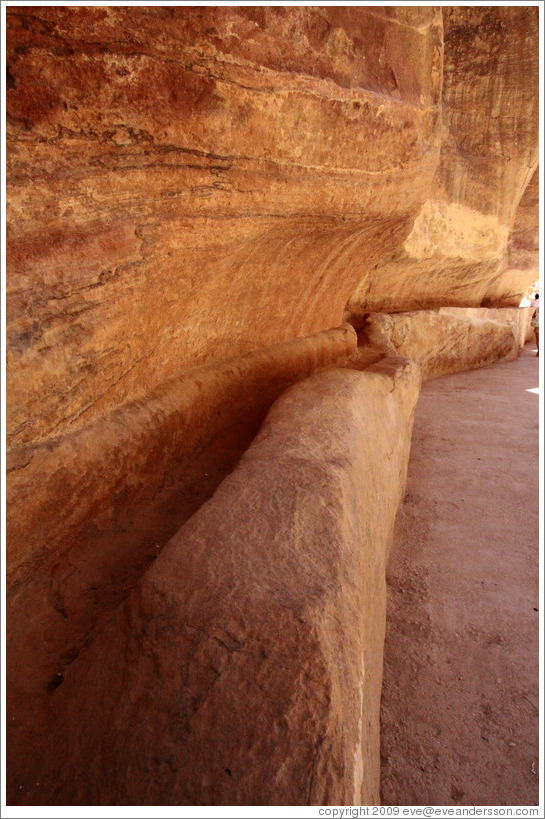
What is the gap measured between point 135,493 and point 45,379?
544 millimetres

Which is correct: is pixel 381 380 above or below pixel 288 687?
above

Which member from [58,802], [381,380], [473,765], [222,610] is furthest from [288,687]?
[381,380]

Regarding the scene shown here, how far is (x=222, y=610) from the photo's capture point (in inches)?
45.4

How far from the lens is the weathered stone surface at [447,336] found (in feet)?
14.8

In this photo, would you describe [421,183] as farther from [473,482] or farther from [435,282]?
[435,282]

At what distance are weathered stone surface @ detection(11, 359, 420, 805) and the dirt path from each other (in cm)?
21

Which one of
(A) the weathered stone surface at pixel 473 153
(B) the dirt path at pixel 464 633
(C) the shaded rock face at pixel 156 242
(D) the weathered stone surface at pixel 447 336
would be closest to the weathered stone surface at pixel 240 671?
(C) the shaded rock face at pixel 156 242

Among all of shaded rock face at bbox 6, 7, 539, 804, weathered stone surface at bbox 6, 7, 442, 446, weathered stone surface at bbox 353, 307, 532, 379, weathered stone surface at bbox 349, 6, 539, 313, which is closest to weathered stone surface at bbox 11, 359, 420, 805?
shaded rock face at bbox 6, 7, 539, 804

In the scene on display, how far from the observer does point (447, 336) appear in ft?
18.4

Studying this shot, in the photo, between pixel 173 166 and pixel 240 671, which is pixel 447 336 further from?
pixel 240 671

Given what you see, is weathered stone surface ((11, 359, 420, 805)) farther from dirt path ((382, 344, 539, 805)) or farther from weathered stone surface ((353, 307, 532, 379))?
weathered stone surface ((353, 307, 532, 379))

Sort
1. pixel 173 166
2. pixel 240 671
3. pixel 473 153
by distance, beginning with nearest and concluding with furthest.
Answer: pixel 240 671, pixel 173 166, pixel 473 153

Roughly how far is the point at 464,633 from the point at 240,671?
122cm

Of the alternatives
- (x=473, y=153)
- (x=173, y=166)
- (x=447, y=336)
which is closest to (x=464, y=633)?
(x=173, y=166)
